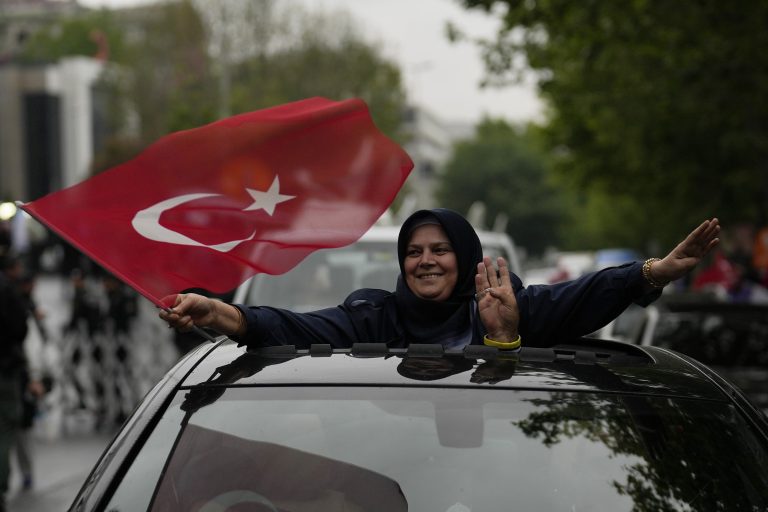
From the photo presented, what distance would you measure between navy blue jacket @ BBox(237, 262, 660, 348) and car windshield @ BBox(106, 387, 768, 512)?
1.00 meters

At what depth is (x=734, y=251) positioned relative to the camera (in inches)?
723

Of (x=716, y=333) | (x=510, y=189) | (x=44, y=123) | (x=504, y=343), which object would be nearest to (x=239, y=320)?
(x=504, y=343)

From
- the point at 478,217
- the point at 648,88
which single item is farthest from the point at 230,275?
the point at 648,88

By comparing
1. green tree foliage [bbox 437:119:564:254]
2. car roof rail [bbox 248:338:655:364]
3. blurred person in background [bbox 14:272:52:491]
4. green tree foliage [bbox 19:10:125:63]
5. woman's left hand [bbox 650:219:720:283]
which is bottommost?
green tree foliage [bbox 437:119:564:254]

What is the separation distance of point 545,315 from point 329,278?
4870 millimetres

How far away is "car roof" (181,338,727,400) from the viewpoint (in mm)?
3303

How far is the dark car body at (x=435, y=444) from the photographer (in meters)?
3.12

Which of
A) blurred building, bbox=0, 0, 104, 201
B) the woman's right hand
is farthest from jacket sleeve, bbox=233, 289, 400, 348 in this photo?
blurred building, bbox=0, 0, 104, 201

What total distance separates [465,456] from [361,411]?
0.26 meters

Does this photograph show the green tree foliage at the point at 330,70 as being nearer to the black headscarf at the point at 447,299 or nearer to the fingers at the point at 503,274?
the black headscarf at the point at 447,299

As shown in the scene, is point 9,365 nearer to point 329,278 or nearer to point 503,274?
point 329,278

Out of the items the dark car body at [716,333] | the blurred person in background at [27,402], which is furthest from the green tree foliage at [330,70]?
the blurred person in background at [27,402]

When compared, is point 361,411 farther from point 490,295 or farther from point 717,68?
point 717,68

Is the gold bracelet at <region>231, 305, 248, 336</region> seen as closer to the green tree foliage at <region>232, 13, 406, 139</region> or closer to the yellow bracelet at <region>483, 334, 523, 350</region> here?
the yellow bracelet at <region>483, 334, 523, 350</region>
